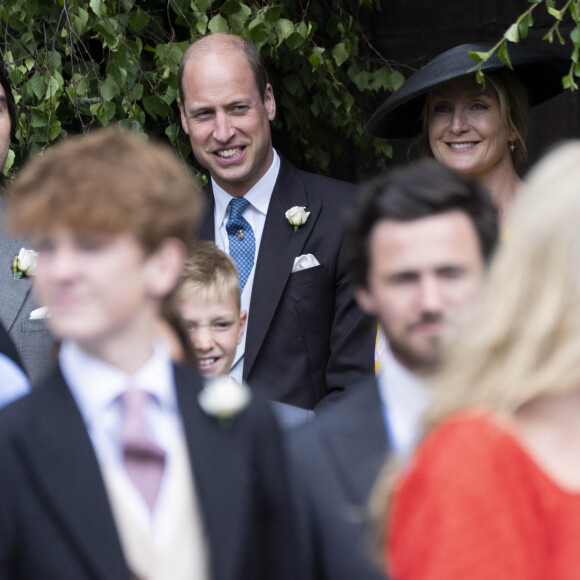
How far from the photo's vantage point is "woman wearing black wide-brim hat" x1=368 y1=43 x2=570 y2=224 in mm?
3084

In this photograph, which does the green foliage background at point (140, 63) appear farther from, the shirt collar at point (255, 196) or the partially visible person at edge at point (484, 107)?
the partially visible person at edge at point (484, 107)

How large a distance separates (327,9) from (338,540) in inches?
144

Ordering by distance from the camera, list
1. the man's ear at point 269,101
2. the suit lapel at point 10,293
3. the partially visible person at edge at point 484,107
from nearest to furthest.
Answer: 1. the suit lapel at point 10,293
2. the partially visible person at edge at point 484,107
3. the man's ear at point 269,101

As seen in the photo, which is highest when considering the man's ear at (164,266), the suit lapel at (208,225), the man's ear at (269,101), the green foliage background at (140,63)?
the green foliage background at (140,63)

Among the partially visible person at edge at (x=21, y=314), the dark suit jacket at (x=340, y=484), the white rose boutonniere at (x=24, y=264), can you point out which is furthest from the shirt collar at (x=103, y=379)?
the white rose boutonniere at (x=24, y=264)

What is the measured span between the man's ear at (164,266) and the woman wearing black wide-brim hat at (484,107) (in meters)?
1.79

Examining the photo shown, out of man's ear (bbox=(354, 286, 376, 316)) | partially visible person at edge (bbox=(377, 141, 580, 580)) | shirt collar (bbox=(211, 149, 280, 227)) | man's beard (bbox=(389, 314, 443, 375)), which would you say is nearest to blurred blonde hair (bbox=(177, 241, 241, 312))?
shirt collar (bbox=(211, 149, 280, 227))

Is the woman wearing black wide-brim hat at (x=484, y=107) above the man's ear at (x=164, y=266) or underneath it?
above

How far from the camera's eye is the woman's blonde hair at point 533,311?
1070 millimetres

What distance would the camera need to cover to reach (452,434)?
1.06m

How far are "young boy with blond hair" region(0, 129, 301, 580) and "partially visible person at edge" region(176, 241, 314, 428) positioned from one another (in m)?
1.27

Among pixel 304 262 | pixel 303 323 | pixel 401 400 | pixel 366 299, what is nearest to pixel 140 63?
pixel 304 262

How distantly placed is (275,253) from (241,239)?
13 cm

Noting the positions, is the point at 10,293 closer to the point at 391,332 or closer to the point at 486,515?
the point at 391,332
